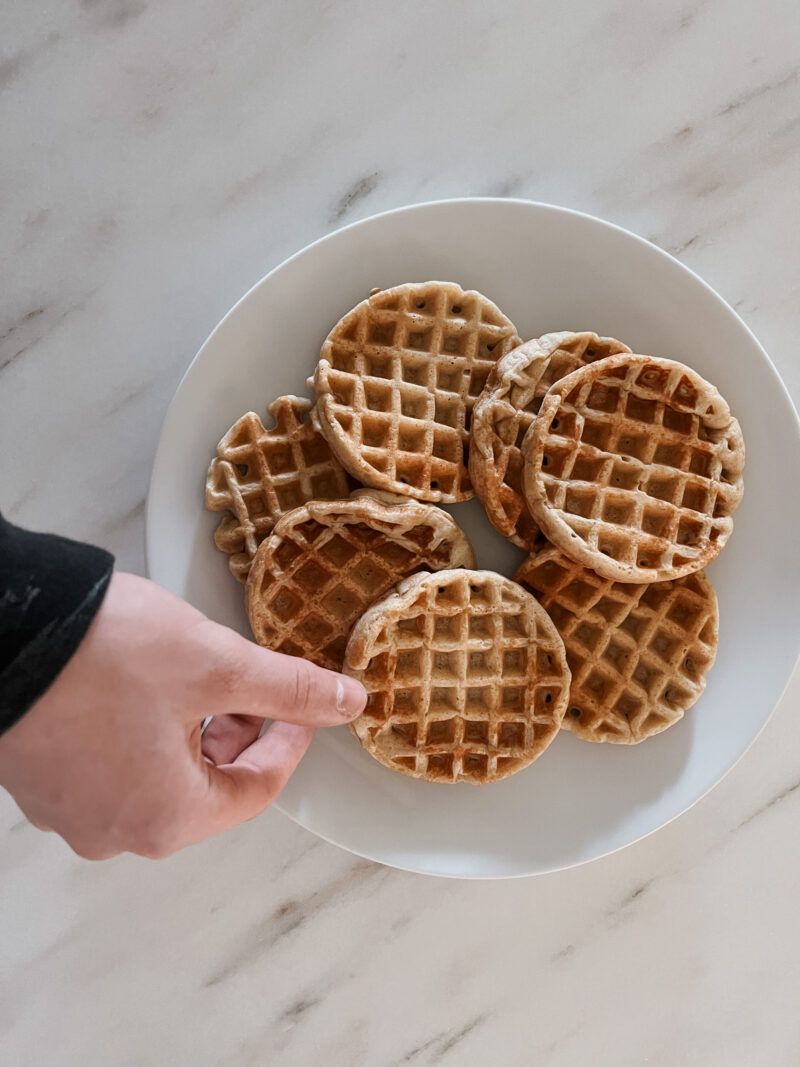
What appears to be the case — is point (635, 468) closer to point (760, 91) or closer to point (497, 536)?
point (497, 536)

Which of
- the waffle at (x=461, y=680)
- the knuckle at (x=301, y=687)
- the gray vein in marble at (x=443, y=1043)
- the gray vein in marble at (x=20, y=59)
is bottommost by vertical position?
the gray vein in marble at (x=443, y=1043)

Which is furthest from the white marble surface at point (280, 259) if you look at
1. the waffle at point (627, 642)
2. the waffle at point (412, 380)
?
the waffle at point (627, 642)

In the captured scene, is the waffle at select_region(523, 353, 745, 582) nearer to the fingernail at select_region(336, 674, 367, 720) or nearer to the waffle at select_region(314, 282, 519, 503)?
the waffle at select_region(314, 282, 519, 503)

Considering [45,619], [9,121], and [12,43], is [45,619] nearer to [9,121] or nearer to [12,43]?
[9,121]

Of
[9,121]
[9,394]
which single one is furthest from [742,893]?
[9,121]

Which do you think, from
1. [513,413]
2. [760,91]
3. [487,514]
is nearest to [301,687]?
[487,514]

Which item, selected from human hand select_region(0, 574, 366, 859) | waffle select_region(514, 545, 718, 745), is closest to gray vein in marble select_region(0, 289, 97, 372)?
human hand select_region(0, 574, 366, 859)

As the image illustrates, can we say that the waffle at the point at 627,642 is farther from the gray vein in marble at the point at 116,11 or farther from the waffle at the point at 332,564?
the gray vein in marble at the point at 116,11
